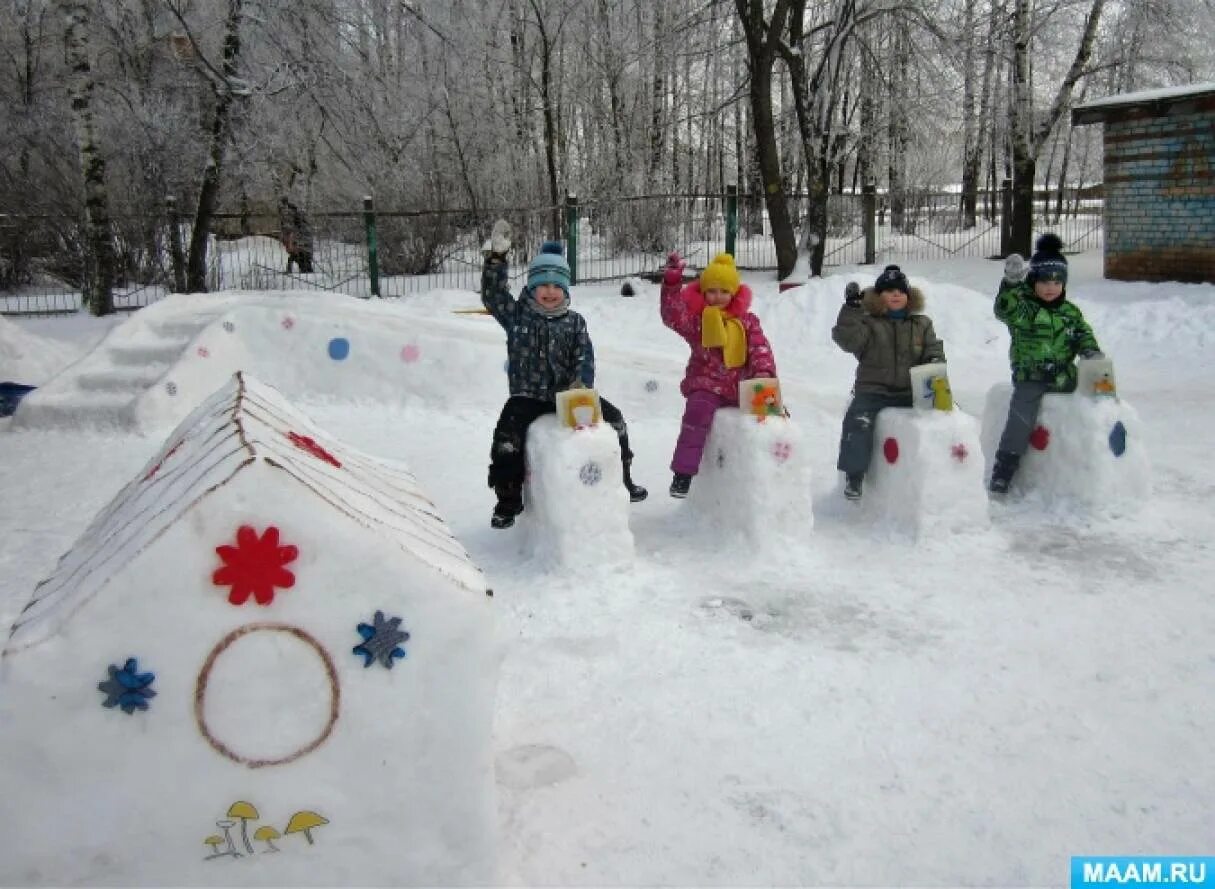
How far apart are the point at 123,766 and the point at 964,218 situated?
75.7 ft

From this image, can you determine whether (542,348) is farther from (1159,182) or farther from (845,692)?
(1159,182)

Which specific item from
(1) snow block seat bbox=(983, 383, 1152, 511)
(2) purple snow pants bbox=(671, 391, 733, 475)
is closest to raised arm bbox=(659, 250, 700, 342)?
(2) purple snow pants bbox=(671, 391, 733, 475)

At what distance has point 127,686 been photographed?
219 centimetres

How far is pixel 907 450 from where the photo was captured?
512 cm

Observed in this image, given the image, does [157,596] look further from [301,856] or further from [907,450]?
[907,450]

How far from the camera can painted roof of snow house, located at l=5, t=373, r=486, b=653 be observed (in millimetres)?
2215

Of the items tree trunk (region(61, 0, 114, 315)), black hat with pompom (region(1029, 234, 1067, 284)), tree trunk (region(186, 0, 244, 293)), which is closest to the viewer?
black hat with pompom (region(1029, 234, 1067, 284))

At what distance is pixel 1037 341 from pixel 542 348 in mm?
2707

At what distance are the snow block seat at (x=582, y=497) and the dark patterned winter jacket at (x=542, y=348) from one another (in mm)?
346

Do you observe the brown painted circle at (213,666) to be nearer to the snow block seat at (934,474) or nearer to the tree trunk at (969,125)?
the snow block seat at (934,474)

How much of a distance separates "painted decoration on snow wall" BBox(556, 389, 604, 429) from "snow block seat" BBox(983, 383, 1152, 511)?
2568 mm

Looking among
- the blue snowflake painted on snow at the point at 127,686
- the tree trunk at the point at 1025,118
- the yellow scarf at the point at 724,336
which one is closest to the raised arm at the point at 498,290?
the yellow scarf at the point at 724,336

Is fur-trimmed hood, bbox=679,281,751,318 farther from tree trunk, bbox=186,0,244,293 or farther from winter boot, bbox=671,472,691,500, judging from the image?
tree trunk, bbox=186,0,244,293

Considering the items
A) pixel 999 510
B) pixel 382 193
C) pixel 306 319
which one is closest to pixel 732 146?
pixel 382 193
